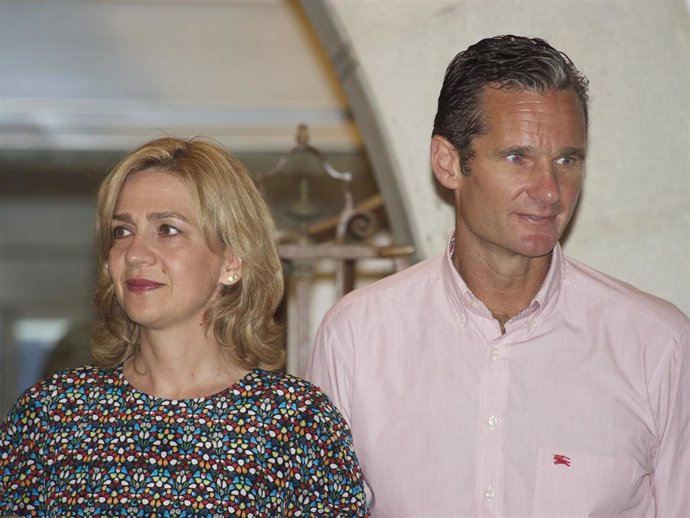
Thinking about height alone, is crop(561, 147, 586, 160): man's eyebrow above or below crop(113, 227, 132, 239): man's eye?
above

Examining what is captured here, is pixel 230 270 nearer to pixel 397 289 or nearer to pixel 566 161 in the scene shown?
pixel 397 289

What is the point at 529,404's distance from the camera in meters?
2.40

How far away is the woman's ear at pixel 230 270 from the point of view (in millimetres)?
2529

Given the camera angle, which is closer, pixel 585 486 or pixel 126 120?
pixel 585 486

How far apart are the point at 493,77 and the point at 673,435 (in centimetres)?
84

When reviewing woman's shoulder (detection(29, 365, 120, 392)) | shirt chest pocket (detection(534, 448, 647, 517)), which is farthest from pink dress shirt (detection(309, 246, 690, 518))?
woman's shoulder (detection(29, 365, 120, 392))

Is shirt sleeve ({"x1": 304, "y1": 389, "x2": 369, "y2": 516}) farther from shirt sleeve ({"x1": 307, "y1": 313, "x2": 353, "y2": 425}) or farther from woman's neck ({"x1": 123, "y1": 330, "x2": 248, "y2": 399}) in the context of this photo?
woman's neck ({"x1": 123, "y1": 330, "x2": 248, "y2": 399})

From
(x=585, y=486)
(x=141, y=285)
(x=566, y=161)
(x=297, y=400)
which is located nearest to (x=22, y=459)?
(x=141, y=285)

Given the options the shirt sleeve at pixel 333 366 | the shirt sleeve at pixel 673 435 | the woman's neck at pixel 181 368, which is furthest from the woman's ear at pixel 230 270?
the shirt sleeve at pixel 673 435

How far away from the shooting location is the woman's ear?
8.30ft

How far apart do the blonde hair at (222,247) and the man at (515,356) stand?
6.5 inches

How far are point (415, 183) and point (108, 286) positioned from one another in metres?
0.90

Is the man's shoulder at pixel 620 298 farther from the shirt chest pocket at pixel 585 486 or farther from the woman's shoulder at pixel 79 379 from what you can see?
the woman's shoulder at pixel 79 379

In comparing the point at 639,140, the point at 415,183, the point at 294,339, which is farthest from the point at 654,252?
the point at 294,339
